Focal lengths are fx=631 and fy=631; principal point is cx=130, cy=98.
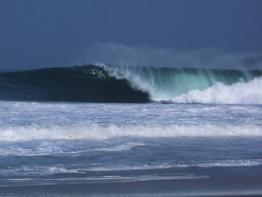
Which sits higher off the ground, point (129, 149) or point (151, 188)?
point (129, 149)

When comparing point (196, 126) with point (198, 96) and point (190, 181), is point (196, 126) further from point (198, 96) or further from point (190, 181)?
point (198, 96)

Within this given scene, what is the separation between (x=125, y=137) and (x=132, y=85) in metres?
10.3

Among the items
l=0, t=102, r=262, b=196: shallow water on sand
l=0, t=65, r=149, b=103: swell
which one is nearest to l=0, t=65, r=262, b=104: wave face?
l=0, t=65, r=149, b=103: swell

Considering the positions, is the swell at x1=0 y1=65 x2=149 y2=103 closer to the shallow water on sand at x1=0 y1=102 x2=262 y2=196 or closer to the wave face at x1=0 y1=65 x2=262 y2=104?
the wave face at x1=0 y1=65 x2=262 y2=104

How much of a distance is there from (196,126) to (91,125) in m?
2.23

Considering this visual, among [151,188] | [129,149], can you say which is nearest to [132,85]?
[129,149]

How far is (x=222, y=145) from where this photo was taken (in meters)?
11.2

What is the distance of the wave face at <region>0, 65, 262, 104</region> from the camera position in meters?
20.9

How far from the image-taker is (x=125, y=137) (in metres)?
12.2

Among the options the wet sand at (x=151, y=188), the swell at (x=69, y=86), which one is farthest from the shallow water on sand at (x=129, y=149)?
the swell at (x=69, y=86)

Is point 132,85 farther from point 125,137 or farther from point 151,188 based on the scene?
point 151,188

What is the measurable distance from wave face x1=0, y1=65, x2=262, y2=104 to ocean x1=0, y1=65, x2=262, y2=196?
0.13ft

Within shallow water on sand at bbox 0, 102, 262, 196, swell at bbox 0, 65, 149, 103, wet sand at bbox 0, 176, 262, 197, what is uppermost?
swell at bbox 0, 65, 149, 103

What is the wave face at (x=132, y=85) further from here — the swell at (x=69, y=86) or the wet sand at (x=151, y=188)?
the wet sand at (x=151, y=188)
